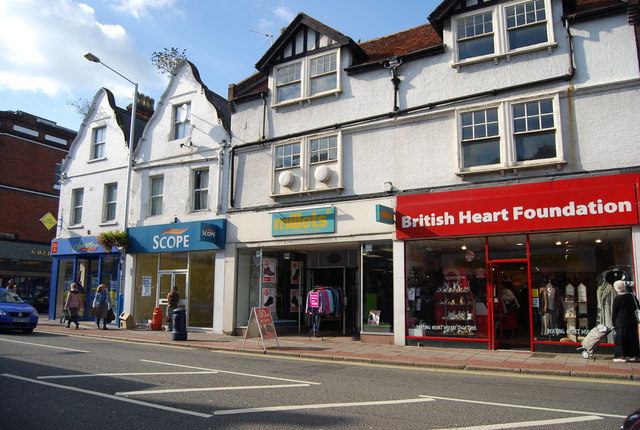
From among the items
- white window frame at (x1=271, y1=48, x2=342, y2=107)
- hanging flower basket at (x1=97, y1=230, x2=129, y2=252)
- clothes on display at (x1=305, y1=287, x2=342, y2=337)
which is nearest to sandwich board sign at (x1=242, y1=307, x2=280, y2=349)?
clothes on display at (x1=305, y1=287, x2=342, y2=337)

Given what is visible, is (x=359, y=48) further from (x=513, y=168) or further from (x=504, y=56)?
(x=513, y=168)

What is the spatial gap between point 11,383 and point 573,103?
45.0 ft

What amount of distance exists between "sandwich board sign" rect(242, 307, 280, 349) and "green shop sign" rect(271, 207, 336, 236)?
3.53 m

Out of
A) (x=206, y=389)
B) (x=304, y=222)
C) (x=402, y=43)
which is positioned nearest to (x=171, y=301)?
(x=304, y=222)

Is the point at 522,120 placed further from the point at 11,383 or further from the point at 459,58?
the point at 11,383

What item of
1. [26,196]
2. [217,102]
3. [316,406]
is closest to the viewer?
[316,406]

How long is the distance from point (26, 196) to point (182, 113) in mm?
20420

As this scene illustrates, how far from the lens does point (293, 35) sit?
58.1 feet

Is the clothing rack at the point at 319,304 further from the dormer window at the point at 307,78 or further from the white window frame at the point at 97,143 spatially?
the white window frame at the point at 97,143

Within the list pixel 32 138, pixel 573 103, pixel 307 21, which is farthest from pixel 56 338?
pixel 32 138

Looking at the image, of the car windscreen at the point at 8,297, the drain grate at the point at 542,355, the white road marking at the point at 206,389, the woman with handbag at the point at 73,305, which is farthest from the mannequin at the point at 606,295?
the car windscreen at the point at 8,297

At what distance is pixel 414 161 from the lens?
14.8 m

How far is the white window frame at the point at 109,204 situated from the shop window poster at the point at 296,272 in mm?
9091

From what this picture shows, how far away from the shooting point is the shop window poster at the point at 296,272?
62.4 feet
